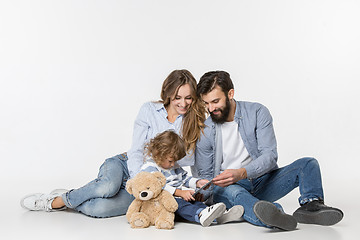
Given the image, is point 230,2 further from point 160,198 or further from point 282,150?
point 160,198

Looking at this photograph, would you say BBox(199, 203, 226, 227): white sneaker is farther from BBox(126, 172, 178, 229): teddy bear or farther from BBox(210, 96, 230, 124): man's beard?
BBox(210, 96, 230, 124): man's beard

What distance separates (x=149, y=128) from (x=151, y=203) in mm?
674

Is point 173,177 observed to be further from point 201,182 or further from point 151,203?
point 151,203

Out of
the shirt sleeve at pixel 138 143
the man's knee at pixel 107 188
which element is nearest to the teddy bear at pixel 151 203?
the shirt sleeve at pixel 138 143

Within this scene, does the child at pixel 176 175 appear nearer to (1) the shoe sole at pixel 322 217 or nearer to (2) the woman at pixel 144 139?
(2) the woman at pixel 144 139

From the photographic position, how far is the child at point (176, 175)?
3.84 metres

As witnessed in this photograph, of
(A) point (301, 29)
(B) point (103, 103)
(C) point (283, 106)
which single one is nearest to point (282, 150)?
(C) point (283, 106)

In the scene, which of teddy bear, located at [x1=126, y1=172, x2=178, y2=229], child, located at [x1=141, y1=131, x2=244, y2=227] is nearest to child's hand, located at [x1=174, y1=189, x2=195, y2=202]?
child, located at [x1=141, y1=131, x2=244, y2=227]

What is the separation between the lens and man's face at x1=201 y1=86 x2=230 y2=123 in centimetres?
413

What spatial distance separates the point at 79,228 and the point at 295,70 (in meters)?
3.50

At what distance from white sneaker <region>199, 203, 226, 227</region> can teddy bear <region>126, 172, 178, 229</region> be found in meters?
0.19

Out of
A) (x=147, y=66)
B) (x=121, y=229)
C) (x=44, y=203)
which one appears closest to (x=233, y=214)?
(x=121, y=229)

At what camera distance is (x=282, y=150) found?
6.07 metres

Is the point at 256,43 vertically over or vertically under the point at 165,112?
over
